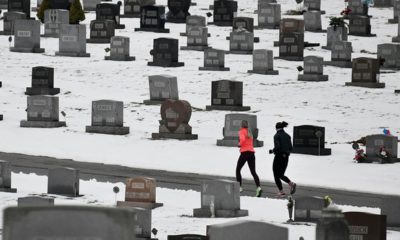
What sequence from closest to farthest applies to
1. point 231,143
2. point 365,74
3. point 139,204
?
1. point 139,204
2. point 231,143
3. point 365,74

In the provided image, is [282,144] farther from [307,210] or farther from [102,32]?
[102,32]

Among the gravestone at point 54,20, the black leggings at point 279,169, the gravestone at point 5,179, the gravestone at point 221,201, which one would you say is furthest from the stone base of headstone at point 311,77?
the gravestone at point 221,201

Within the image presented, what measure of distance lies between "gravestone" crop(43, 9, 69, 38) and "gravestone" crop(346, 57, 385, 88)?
14.5 meters

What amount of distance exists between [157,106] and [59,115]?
2.90m

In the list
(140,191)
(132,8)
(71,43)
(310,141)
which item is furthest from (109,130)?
(132,8)

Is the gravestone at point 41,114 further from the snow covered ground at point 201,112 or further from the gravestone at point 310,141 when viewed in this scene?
the gravestone at point 310,141

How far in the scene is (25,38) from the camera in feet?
164

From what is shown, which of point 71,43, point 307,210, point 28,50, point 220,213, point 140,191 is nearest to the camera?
point 307,210

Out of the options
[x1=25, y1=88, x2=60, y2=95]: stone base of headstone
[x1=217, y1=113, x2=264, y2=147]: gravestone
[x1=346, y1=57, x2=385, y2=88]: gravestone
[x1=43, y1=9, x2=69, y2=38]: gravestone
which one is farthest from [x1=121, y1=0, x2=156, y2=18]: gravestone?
[x1=217, y1=113, x2=264, y2=147]: gravestone

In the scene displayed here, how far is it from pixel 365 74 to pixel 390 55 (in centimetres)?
461

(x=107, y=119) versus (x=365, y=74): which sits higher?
(x=365, y=74)

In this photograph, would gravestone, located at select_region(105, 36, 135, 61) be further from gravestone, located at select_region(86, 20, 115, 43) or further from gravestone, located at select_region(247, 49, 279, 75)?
gravestone, located at select_region(247, 49, 279, 75)

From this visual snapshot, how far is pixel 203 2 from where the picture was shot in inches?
2618

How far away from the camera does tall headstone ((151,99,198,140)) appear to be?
34562 mm
